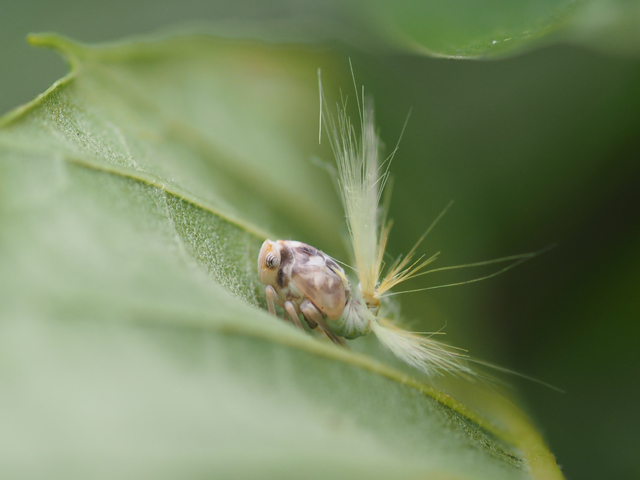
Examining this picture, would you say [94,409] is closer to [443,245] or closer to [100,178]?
[100,178]

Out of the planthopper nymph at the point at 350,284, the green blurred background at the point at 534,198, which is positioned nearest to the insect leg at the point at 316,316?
the planthopper nymph at the point at 350,284

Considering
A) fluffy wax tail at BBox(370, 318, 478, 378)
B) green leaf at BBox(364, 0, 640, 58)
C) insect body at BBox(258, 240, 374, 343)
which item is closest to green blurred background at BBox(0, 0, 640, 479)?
green leaf at BBox(364, 0, 640, 58)

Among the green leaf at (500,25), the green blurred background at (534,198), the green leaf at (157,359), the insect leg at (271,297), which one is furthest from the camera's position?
the green blurred background at (534,198)

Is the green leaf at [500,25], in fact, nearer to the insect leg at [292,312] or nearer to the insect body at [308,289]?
the insect body at [308,289]

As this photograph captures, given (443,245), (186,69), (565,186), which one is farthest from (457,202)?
(186,69)

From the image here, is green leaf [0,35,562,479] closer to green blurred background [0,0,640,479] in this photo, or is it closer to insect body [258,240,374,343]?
insect body [258,240,374,343]

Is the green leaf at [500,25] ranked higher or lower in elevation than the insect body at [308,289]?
higher
